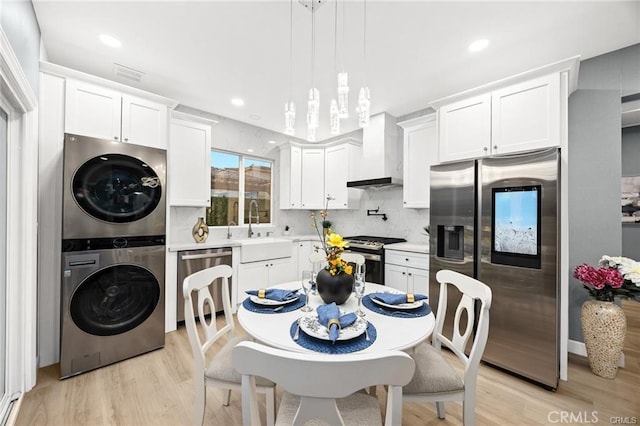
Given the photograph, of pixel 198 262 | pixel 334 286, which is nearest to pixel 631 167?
pixel 334 286

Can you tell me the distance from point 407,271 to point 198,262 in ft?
7.95

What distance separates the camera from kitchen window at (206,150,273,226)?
13.2 feet

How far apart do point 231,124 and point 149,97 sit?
150cm

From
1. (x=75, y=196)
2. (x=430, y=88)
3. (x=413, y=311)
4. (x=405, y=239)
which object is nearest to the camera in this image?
(x=413, y=311)

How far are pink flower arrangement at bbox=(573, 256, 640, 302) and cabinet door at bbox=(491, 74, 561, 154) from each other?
3.52 feet

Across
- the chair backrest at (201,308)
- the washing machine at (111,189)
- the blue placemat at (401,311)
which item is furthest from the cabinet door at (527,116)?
the washing machine at (111,189)

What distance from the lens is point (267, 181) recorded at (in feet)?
15.4

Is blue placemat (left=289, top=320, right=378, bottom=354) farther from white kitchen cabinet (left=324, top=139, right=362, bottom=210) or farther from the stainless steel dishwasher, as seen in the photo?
white kitchen cabinet (left=324, top=139, right=362, bottom=210)

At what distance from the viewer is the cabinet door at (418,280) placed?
2988mm

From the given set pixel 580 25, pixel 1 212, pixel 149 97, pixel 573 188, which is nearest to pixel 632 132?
pixel 573 188

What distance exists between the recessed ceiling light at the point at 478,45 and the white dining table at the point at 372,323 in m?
2.18

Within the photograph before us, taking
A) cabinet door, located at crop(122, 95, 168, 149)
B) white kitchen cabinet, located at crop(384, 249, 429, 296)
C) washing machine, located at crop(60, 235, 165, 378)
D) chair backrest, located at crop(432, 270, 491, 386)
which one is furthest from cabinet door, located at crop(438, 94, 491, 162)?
washing machine, located at crop(60, 235, 165, 378)

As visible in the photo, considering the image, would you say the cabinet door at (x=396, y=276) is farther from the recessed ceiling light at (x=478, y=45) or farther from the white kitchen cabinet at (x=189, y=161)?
the white kitchen cabinet at (x=189, y=161)

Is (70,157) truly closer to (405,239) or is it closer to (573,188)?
(405,239)
